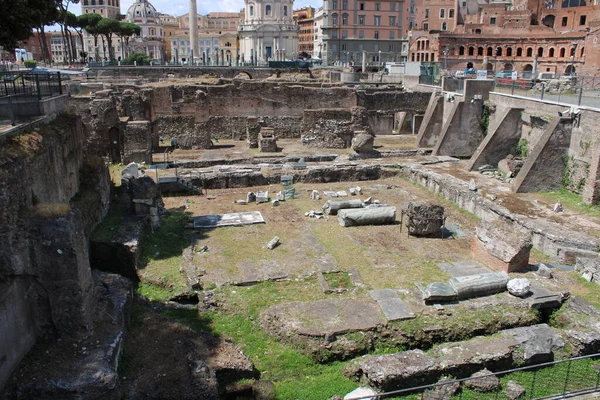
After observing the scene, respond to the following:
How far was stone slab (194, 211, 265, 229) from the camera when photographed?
44.8 ft

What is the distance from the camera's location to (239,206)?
15539mm

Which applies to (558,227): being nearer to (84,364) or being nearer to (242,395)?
(242,395)

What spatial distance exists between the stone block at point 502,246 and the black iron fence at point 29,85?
1043 centimetres

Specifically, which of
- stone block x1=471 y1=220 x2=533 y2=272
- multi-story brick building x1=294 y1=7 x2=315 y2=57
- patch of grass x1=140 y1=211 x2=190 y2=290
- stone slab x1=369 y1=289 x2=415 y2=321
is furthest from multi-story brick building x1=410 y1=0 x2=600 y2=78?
multi-story brick building x1=294 y1=7 x2=315 y2=57

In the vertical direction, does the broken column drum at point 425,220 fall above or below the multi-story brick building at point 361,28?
below

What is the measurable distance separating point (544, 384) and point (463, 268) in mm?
3637

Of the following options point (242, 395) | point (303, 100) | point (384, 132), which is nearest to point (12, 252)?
point (242, 395)

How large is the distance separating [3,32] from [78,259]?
44.6 feet

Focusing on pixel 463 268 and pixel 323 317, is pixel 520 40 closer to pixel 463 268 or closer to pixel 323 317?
pixel 463 268

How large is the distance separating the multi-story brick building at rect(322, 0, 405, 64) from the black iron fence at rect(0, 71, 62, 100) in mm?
52795

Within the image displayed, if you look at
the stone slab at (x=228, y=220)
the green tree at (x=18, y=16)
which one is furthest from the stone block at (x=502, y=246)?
the green tree at (x=18, y=16)

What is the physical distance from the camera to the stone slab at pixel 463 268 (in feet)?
35.2

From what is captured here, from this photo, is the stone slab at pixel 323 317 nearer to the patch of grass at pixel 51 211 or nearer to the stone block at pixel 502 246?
the stone block at pixel 502 246

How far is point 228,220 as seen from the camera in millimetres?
14016
